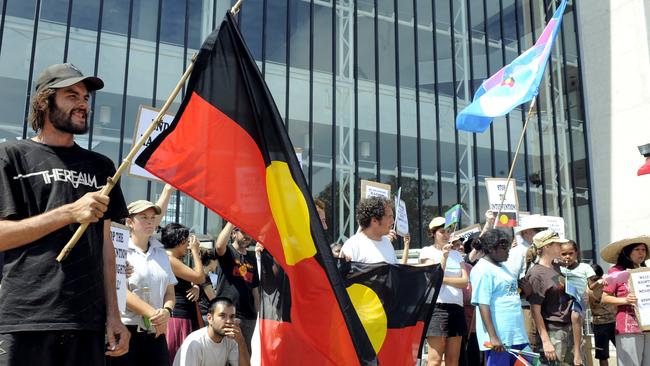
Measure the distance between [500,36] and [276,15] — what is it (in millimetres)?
7386

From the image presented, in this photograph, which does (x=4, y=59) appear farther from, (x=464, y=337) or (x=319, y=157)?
(x=464, y=337)

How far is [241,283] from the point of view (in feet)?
19.5

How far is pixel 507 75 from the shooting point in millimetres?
9273

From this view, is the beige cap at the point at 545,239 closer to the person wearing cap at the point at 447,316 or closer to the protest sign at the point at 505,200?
the person wearing cap at the point at 447,316

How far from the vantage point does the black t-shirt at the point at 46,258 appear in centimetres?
248

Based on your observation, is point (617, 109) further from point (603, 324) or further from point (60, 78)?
point (60, 78)

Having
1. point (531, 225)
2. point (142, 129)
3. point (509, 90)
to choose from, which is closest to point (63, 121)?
point (142, 129)

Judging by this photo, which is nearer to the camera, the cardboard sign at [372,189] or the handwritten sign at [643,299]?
the handwritten sign at [643,299]

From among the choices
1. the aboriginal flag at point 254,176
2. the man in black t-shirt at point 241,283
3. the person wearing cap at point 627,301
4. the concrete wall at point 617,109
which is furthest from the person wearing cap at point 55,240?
the concrete wall at point 617,109

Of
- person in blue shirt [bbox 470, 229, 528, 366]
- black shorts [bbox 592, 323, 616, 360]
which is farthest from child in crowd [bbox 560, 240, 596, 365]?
black shorts [bbox 592, 323, 616, 360]

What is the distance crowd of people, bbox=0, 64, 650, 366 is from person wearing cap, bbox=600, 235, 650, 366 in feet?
0.05

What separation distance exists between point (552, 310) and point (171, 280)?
147 inches

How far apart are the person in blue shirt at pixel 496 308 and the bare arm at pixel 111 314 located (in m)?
3.96

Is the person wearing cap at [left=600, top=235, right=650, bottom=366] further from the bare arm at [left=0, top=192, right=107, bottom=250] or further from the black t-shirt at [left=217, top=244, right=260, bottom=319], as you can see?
the bare arm at [left=0, top=192, right=107, bottom=250]
